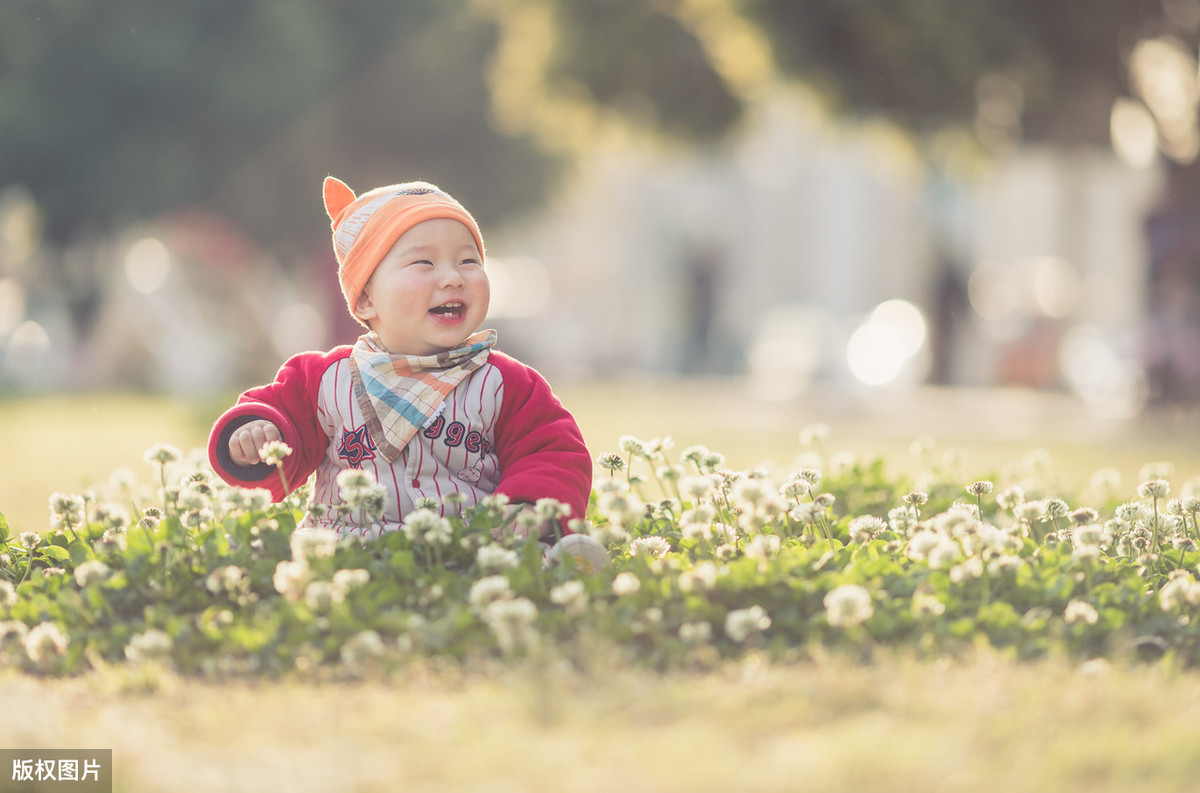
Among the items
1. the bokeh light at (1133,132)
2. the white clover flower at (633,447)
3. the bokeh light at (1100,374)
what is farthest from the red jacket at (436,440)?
the bokeh light at (1100,374)

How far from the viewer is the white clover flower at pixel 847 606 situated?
9.28 ft

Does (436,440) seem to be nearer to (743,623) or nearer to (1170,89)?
(743,623)

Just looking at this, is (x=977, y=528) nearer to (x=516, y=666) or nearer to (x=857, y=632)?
(x=857, y=632)

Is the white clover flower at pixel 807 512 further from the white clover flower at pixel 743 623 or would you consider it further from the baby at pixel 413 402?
the white clover flower at pixel 743 623

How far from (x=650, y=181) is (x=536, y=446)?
117 feet

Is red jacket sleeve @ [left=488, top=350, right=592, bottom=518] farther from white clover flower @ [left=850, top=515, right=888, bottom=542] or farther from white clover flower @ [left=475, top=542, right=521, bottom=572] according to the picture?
white clover flower @ [left=850, top=515, right=888, bottom=542]

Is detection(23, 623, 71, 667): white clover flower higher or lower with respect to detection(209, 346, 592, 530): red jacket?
lower

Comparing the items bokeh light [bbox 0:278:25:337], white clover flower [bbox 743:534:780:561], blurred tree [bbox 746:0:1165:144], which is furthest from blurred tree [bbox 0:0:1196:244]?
white clover flower [bbox 743:534:780:561]

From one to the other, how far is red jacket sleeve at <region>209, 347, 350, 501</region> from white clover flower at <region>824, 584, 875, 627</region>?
1527 mm

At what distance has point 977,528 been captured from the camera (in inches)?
130

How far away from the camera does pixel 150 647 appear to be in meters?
2.88

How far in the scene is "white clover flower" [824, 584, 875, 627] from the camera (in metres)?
2.83

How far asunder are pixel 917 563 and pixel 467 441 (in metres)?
1.16

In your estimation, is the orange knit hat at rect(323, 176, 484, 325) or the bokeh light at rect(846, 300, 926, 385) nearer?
the orange knit hat at rect(323, 176, 484, 325)
